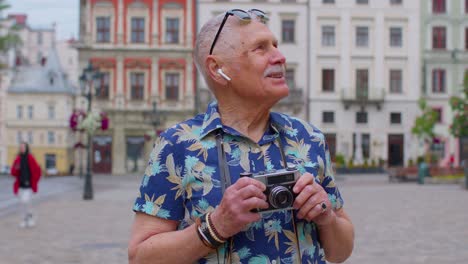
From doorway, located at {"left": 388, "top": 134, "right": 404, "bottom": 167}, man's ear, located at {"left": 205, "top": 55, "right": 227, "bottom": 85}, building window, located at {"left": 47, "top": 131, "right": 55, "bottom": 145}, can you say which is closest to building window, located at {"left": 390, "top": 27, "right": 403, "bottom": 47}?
doorway, located at {"left": 388, "top": 134, "right": 404, "bottom": 167}

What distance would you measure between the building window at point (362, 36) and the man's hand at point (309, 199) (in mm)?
50476

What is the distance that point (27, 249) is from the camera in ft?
34.4

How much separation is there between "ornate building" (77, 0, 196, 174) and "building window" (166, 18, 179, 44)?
0.24 feet

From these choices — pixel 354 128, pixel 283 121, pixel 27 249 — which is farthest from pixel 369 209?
pixel 354 128

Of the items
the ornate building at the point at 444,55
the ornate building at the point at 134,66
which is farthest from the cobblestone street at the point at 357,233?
the ornate building at the point at 444,55

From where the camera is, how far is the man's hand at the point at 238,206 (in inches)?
75.9

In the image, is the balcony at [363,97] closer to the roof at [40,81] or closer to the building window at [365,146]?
the building window at [365,146]

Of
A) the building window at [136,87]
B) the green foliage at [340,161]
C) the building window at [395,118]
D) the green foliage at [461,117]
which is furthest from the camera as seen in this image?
the building window at [395,118]

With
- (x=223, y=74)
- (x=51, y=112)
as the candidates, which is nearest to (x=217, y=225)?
(x=223, y=74)

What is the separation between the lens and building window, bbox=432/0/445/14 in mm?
51531

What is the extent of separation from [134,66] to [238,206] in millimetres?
48932

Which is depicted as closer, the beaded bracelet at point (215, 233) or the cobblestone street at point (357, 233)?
the beaded bracelet at point (215, 233)

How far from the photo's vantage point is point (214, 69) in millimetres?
2273

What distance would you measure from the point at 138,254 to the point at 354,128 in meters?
49.4
